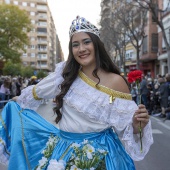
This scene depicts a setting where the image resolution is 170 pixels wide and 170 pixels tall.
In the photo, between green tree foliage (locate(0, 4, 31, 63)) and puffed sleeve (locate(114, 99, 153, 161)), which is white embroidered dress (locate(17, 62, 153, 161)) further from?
green tree foliage (locate(0, 4, 31, 63))

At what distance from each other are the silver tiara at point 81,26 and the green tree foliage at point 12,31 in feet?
121

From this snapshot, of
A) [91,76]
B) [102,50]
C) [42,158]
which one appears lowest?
[42,158]

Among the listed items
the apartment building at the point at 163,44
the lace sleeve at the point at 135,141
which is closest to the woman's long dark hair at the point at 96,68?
the lace sleeve at the point at 135,141

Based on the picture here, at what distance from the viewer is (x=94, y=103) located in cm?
218

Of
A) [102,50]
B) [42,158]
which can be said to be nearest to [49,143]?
[42,158]

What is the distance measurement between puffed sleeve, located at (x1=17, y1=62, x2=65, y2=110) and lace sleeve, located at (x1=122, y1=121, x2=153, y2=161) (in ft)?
2.31

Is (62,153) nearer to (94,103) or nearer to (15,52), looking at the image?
(94,103)

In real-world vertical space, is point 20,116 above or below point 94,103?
below

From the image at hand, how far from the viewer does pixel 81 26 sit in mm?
2318

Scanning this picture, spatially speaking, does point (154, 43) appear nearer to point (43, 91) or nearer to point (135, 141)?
point (43, 91)

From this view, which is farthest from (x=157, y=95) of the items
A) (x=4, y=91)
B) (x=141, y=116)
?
(x=141, y=116)

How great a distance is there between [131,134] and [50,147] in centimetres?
63

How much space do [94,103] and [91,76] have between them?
0.81 feet

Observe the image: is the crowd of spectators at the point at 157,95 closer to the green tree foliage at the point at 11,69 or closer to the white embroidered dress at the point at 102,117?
the white embroidered dress at the point at 102,117
